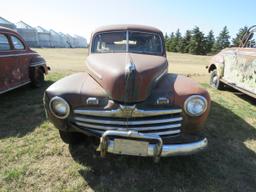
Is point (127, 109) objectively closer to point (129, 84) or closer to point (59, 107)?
point (129, 84)

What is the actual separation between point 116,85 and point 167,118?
2.47ft

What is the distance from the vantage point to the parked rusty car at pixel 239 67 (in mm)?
6519

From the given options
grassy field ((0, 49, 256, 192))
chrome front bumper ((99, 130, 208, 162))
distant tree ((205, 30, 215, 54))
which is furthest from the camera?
distant tree ((205, 30, 215, 54))

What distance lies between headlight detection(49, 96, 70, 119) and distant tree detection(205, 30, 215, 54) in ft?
154

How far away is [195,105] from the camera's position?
10.1ft

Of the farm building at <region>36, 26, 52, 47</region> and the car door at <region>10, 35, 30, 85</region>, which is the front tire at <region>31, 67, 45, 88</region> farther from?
the farm building at <region>36, 26, 52, 47</region>

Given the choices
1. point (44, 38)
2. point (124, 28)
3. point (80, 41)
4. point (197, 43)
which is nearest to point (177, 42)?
point (197, 43)

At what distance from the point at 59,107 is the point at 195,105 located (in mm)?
1711

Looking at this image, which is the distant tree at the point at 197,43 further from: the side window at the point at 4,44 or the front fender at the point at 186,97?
the front fender at the point at 186,97

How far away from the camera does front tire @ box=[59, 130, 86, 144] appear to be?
3555mm

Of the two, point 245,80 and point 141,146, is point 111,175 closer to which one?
point 141,146

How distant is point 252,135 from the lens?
4688 mm

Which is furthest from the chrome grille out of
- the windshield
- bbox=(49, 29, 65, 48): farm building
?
bbox=(49, 29, 65, 48): farm building

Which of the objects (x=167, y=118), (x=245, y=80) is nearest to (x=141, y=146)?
(x=167, y=118)
